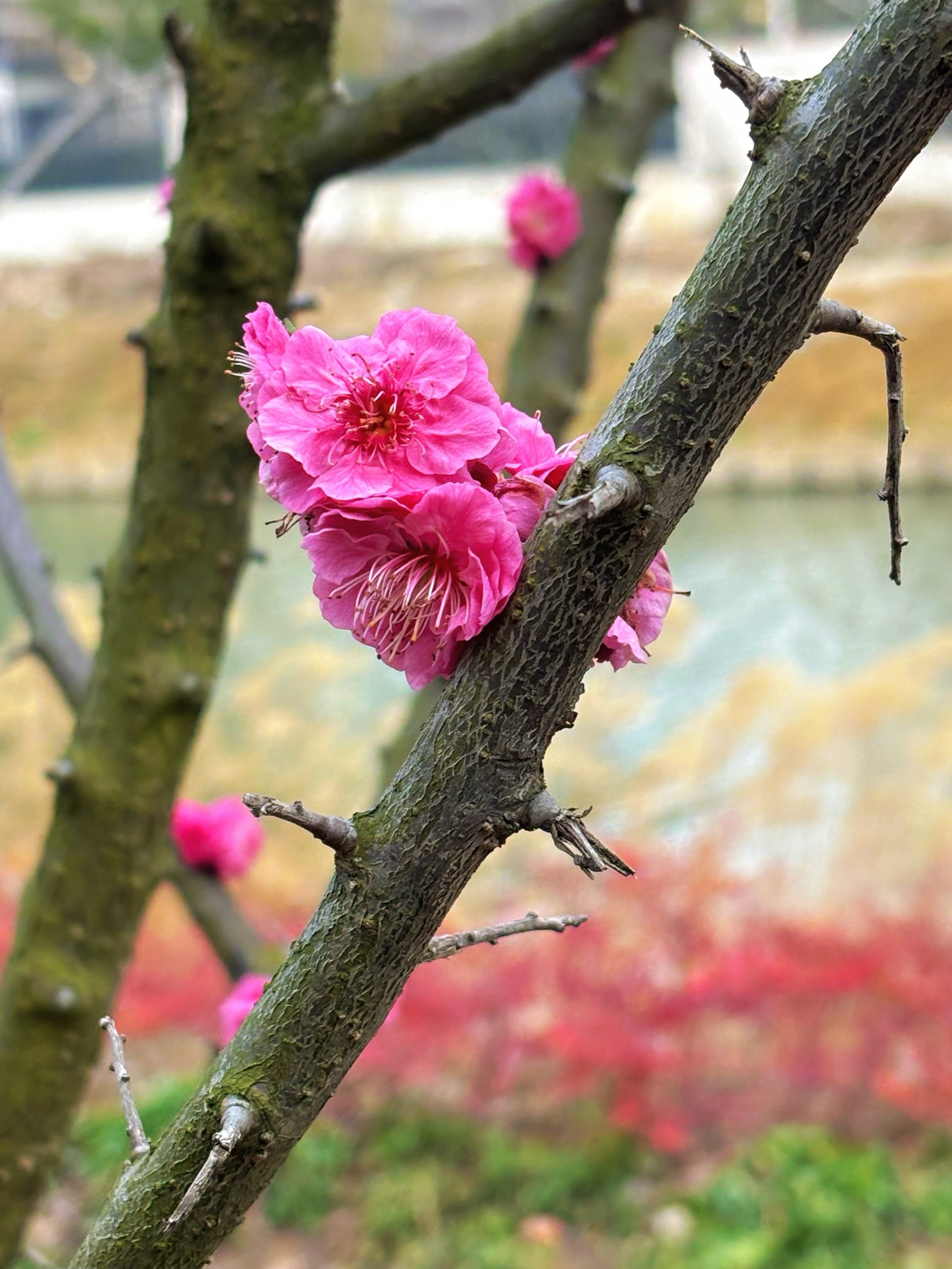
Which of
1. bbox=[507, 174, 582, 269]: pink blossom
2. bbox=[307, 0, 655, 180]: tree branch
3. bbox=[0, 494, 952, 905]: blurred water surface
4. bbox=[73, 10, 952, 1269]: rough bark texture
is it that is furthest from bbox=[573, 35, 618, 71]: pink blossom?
bbox=[0, 494, 952, 905]: blurred water surface

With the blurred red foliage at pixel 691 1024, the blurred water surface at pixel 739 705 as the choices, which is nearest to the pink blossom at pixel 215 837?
the blurred red foliage at pixel 691 1024

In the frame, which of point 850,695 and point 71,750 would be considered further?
point 850,695

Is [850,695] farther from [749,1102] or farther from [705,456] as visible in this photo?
[705,456]

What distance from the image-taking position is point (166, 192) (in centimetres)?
146

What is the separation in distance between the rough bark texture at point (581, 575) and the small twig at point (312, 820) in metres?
0.01

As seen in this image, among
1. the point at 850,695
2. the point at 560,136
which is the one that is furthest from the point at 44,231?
the point at 850,695

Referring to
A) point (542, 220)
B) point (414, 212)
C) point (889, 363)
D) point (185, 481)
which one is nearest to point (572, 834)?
point (889, 363)

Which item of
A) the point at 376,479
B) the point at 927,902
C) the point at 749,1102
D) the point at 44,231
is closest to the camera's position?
the point at 376,479

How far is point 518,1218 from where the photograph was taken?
9.55 feet

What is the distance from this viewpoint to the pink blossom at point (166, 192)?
4.36 ft

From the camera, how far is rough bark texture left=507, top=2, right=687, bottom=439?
6.34ft

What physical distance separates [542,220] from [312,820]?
5.49 feet

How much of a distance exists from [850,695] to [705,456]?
17.8ft

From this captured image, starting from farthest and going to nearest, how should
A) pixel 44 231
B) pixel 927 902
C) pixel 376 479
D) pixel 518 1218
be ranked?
pixel 44 231
pixel 927 902
pixel 518 1218
pixel 376 479
